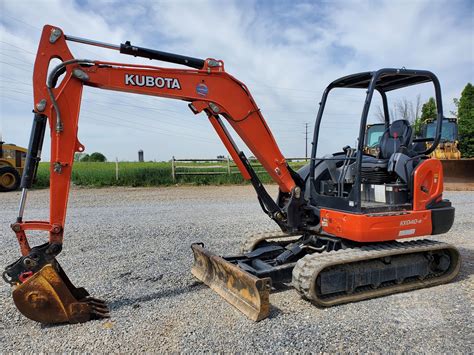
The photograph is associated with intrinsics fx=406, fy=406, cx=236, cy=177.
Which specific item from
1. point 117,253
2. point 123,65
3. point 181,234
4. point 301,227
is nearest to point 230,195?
point 181,234

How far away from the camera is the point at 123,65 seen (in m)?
4.38

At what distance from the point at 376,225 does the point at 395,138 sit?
1344 millimetres

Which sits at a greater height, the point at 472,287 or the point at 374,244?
the point at 374,244

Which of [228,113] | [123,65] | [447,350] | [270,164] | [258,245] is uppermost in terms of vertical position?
Result: [123,65]

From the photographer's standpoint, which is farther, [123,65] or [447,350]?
[123,65]

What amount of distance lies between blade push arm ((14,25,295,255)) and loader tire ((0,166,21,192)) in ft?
51.0

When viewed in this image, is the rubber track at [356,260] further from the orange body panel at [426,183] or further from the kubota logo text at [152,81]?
the kubota logo text at [152,81]

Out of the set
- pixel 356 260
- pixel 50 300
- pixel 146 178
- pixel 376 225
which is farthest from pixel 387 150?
pixel 146 178

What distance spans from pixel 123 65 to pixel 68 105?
0.72 meters

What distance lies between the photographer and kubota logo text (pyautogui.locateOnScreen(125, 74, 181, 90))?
442cm

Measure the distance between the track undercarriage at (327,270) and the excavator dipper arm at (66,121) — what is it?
60mm

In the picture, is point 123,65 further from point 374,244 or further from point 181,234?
point 181,234

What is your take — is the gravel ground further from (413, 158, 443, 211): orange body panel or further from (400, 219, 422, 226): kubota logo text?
(413, 158, 443, 211): orange body panel

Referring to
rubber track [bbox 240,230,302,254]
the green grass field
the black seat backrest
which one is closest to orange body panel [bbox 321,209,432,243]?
the black seat backrest
